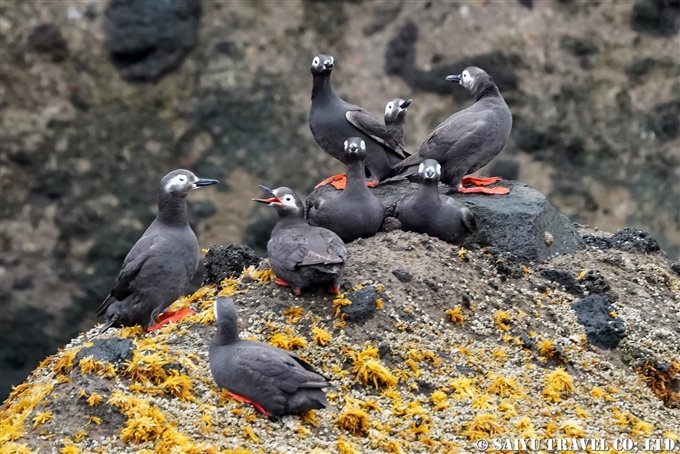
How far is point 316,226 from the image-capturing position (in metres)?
11.4

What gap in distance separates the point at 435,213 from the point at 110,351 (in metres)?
3.84

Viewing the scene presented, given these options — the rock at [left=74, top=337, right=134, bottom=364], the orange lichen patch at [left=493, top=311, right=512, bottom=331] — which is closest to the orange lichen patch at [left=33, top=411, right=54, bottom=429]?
the rock at [left=74, top=337, right=134, bottom=364]

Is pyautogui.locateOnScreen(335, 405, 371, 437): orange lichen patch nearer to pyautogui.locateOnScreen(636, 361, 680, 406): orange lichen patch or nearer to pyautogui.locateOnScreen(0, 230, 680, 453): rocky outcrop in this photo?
pyautogui.locateOnScreen(0, 230, 680, 453): rocky outcrop

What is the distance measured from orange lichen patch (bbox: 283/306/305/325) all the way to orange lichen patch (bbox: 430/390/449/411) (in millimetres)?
1399

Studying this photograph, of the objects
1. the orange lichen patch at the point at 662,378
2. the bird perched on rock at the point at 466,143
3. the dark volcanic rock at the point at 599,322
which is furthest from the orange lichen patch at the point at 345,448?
the bird perched on rock at the point at 466,143

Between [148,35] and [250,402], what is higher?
[148,35]

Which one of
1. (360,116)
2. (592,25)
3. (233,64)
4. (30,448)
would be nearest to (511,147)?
(592,25)

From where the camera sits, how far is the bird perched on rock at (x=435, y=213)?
11.5 meters

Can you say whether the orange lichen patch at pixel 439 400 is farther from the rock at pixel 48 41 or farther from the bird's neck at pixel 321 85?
the rock at pixel 48 41

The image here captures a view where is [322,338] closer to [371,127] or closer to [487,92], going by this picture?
[371,127]

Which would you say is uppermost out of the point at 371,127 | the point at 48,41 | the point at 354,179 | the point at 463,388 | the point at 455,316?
the point at 48,41

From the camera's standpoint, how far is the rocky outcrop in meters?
8.47

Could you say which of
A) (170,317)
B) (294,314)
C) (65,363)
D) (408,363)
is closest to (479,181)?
(294,314)

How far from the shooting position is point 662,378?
33.5 ft
